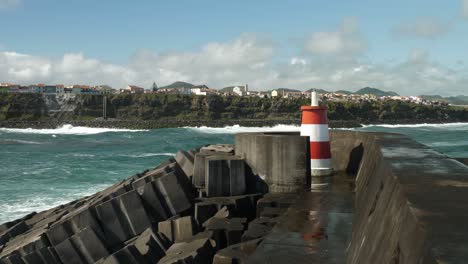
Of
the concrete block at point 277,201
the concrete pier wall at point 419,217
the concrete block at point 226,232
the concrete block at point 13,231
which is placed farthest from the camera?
the concrete block at point 13,231

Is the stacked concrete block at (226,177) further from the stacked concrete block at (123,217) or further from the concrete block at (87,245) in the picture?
the concrete block at (87,245)

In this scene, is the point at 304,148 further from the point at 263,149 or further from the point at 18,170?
the point at 18,170

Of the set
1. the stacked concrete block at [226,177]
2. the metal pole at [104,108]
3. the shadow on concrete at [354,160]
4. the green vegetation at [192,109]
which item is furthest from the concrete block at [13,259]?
the metal pole at [104,108]

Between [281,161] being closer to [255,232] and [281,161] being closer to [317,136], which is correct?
[317,136]

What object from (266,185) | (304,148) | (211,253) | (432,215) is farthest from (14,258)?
(432,215)

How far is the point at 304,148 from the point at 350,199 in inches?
52.4

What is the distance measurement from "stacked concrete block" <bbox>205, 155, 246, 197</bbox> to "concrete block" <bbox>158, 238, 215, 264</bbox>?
1.65 metres

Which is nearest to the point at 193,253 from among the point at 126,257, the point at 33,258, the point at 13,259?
the point at 126,257

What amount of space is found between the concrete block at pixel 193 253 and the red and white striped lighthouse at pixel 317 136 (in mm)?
2982

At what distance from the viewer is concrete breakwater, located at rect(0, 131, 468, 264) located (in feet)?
11.2

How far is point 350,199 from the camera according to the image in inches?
252

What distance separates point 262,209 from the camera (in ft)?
22.0

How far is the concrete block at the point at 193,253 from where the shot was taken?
17.5 ft

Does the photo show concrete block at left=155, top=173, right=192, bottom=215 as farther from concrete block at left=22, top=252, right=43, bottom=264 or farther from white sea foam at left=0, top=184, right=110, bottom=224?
white sea foam at left=0, top=184, right=110, bottom=224
